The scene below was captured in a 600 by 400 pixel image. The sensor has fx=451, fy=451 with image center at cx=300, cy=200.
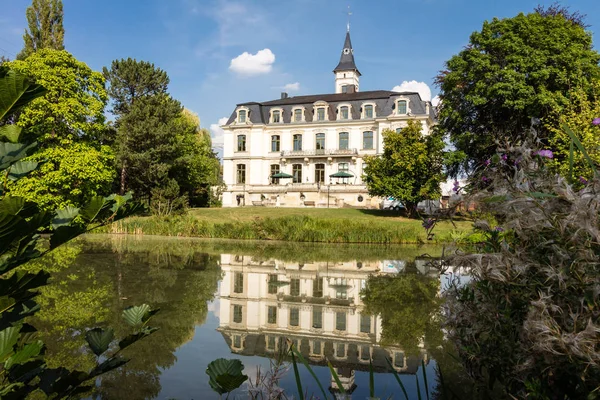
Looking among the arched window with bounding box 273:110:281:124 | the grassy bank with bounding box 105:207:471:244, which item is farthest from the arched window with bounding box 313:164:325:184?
the grassy bank with bounding box 105:207:471:244

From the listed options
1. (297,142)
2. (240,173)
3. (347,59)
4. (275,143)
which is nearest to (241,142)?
(240,173)

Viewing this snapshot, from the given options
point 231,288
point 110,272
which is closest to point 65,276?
point 110,272

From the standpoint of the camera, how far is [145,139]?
31922 millimetres

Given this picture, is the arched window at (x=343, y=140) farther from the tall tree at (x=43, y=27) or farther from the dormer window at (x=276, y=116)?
the tall tree at (x=43, y=27)

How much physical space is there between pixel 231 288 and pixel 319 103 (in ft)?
114

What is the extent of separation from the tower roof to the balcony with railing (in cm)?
1521

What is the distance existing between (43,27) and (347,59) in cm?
3189

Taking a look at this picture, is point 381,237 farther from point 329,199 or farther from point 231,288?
point 329,199

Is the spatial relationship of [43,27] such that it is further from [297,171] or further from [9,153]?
[9,153]

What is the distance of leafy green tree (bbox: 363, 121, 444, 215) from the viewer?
26.7 meters

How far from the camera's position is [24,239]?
1286 millimetres

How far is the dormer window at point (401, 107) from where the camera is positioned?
36.9 meters

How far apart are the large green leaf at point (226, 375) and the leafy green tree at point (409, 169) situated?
26173mm

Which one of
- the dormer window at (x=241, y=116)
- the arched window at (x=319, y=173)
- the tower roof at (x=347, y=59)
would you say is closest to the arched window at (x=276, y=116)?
the dormer window at (x=241, y=116)
